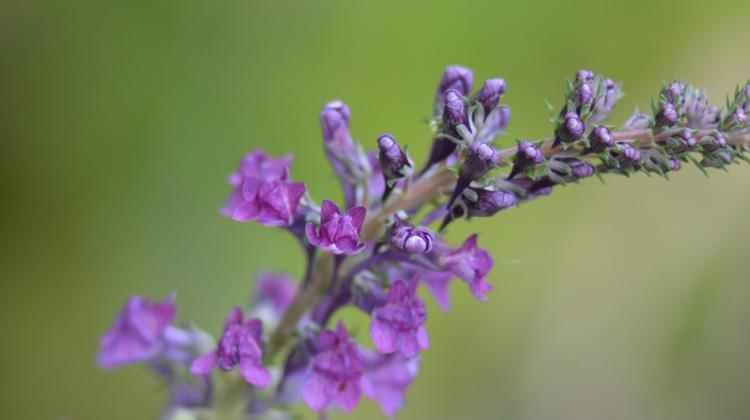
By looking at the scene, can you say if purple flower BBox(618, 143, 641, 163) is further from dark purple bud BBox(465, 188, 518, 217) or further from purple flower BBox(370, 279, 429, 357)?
purple flower BBox(370, 279, 429, 357)

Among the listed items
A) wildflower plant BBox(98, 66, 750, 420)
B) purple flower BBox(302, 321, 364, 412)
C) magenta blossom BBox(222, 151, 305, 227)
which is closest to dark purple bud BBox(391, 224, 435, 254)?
wildflower plant BBox(98, 66, 750, 420)

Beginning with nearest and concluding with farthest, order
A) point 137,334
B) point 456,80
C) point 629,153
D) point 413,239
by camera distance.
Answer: point 629,153
point 413,239
point 456,80
point 137,334

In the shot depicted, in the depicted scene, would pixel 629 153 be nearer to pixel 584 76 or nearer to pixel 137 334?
pixel 584 76

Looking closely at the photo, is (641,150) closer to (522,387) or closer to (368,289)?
(368,289)

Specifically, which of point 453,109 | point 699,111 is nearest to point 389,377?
point 453,109

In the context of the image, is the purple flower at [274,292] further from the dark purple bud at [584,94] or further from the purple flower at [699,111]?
the purple flower at [699,111]
